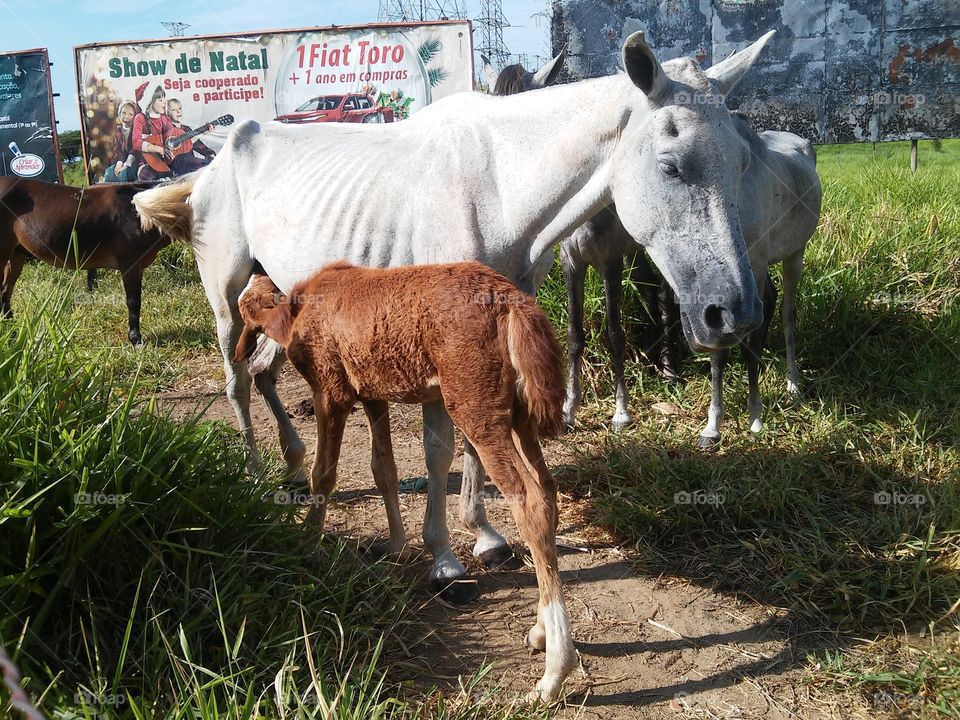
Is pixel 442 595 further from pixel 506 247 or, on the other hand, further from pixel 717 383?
pixel 717 383

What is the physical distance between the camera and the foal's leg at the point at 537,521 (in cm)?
250

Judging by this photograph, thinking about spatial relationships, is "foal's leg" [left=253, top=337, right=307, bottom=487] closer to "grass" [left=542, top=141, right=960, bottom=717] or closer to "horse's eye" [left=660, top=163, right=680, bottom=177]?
"grass" [left=542, top=141, right=960, bottom=717]

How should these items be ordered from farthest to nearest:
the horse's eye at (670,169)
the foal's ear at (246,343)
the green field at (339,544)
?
the foal's ear at (246,343) → the horse's eye at (670,169) → the green field at (339,544)

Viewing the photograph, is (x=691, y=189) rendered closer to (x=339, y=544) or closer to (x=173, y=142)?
(x=339, y=544)

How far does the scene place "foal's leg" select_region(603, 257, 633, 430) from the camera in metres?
5.04

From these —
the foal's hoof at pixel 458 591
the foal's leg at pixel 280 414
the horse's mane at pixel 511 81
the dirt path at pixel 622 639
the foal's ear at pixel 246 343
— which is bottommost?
the dirt path at pixel 622 639

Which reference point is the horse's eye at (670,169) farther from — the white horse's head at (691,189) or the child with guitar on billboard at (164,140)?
the child with guitar on billboard at (164,140)

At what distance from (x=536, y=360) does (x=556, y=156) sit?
99cm

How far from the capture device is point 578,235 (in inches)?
193

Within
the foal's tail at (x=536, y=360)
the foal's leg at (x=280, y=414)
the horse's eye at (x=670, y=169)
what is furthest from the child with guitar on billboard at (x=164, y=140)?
the foal's tail at (x=536, y=360)

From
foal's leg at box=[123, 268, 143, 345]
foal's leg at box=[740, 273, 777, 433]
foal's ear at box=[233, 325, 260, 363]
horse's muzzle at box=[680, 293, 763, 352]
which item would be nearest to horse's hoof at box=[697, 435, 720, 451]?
foal's leg at box=[740, 273, 777, 433]

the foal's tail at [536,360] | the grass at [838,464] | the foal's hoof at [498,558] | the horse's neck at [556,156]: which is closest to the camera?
the foal's tail at [536,360]

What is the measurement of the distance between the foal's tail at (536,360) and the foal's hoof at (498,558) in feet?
3.70

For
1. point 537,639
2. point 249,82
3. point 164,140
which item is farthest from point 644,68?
point 164,140
